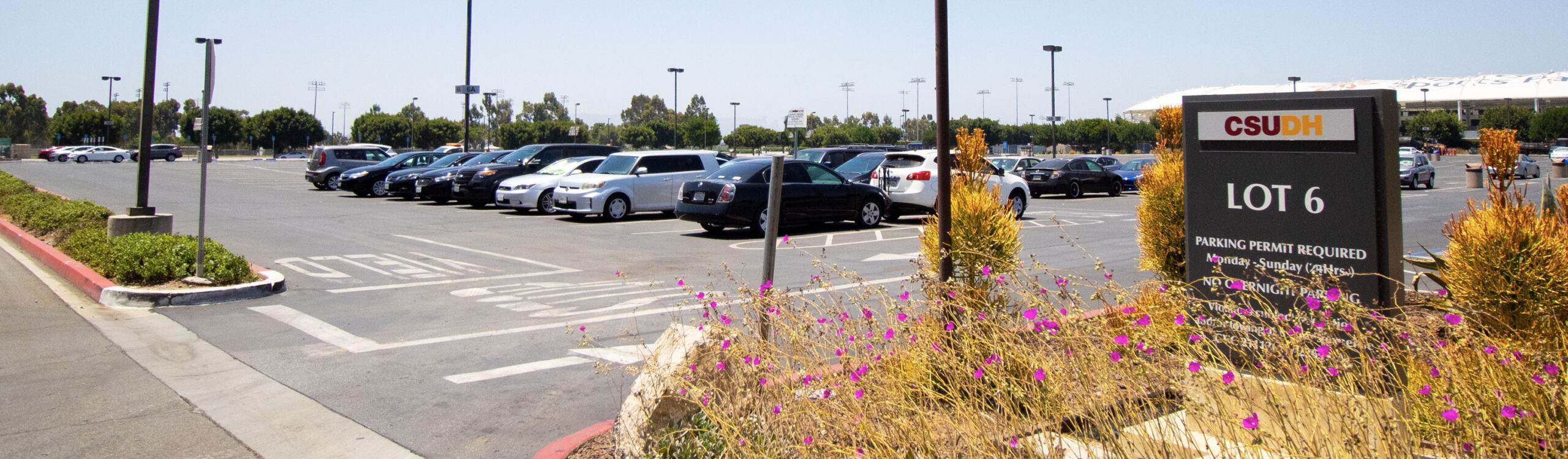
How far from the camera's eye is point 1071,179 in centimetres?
3039

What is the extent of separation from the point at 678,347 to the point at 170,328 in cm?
610

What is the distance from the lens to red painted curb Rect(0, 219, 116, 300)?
10195 millimetres

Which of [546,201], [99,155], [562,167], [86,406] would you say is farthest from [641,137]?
[86,406]

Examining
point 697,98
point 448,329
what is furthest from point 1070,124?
point 448,329

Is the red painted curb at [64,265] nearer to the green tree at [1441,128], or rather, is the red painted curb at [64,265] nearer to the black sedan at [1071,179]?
the black sedan at [1071,179]

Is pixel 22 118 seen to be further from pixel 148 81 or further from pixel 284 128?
pixel 148 81

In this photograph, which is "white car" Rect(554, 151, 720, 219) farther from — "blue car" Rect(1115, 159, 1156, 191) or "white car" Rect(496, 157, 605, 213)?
"blue car" Rect(1115, 159, 1156, 191)

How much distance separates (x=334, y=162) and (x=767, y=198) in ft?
71.4

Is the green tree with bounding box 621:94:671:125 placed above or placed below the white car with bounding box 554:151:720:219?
A: above

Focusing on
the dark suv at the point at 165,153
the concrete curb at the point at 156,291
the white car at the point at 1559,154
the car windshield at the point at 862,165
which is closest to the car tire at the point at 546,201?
the car windshield at the point at 862,165

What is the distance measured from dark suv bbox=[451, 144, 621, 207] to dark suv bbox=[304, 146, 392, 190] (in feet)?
26.3

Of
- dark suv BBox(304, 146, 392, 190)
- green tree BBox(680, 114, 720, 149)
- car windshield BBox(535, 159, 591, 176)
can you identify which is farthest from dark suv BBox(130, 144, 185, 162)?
car windshield BBox(535, 159, 591, 176)

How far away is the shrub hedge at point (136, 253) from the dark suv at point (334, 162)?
59.1 ft

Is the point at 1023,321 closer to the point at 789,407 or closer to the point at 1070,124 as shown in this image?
the point at 789,407
